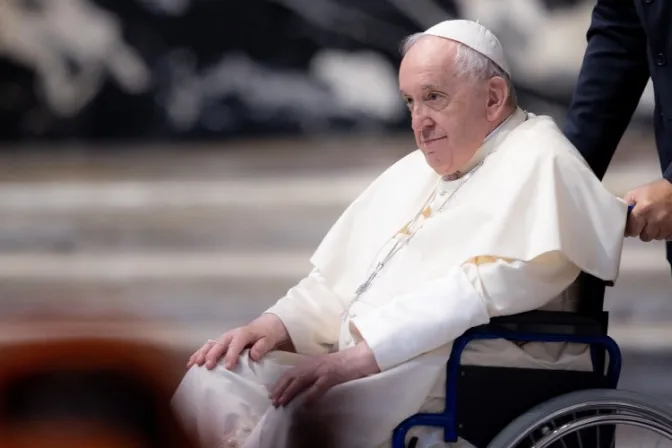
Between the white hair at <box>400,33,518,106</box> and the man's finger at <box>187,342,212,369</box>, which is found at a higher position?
the white hair at <box>400,33,518,106</box>

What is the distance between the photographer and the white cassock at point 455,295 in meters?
1.98

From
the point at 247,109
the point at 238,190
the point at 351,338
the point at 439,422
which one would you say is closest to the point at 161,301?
the point at 238,190

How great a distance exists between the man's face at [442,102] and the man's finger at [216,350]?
0.69 meters

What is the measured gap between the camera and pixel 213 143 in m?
3.62

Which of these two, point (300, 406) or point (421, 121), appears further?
point (421, 121)

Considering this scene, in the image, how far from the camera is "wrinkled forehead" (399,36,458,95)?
2252 millimetres

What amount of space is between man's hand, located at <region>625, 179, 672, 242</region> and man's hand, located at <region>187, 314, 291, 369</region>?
90cm

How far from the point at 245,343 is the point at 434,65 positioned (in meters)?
0.83

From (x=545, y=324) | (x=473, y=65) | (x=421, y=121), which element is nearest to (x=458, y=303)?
(x=545, y=324)

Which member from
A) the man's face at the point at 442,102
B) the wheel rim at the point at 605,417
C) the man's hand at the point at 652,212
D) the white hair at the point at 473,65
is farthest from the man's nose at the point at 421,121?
the wheel rim at the point at 605,417

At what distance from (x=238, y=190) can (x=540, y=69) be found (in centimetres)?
125

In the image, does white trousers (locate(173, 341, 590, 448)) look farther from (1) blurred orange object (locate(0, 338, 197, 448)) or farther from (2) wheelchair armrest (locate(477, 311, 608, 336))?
(1) blurred orange object (locate(0, 338, 197, 448))

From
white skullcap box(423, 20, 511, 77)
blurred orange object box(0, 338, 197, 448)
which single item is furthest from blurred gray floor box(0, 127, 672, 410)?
blurred orange object box(0, 338, 197, 448)

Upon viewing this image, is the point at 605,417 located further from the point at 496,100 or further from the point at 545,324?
the point at 496,100
